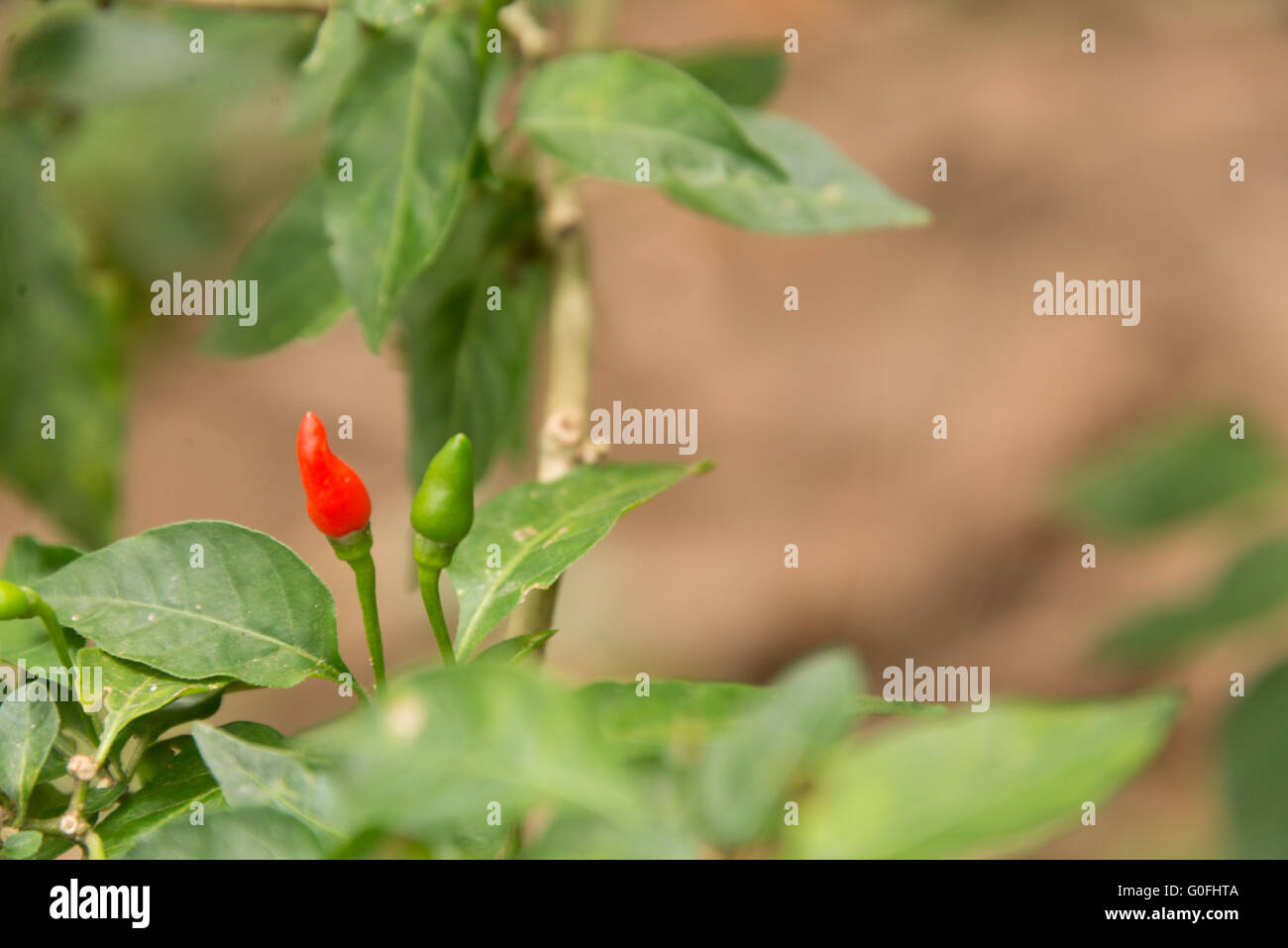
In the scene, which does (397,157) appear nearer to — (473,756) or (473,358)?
(473,358)

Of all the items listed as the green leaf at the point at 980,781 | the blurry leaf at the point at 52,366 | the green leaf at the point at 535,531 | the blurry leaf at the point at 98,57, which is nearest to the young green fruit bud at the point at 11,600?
the green leaf at the point at 535,531

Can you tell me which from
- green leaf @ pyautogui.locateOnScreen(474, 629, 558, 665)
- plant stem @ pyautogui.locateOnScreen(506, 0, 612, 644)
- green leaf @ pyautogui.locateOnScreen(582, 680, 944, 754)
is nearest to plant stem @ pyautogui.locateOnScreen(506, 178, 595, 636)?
plant stem @ pyautogui.locateOnScreen(506, 0, 612, 644)

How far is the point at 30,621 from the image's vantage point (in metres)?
0.71

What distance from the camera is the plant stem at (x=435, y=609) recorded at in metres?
0.62

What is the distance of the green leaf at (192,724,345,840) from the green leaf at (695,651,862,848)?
23 centimetres

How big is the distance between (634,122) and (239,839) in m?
0.55

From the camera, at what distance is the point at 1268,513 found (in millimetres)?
1638

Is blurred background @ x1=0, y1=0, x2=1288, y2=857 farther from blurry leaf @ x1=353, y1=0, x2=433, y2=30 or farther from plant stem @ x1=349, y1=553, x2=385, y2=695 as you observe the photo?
plant stem @ x1=349, y1=553, x2=385, y2=695

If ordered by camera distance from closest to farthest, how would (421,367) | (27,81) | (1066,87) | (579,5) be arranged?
(421,367)
(27,81)
(579,5)
(1066,87)

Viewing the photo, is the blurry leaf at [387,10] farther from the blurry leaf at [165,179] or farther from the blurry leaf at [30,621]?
the blurry leaf at [165,179]

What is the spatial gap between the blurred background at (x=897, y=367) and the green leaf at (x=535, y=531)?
5.04ft
